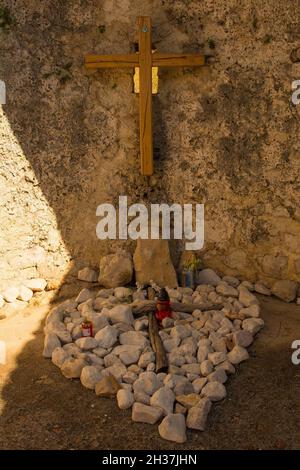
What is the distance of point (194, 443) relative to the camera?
318 cm

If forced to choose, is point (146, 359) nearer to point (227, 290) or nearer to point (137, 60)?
point (227, 290)

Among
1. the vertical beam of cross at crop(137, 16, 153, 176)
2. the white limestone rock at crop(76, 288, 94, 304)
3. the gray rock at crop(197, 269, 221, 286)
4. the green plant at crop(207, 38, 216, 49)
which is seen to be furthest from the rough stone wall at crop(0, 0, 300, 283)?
the white limestone rock at crop(76, 288, 94, 304)

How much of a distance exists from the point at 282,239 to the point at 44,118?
2.62 meters

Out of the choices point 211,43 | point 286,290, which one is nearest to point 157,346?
point 286,290

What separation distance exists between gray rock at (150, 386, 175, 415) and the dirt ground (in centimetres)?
14

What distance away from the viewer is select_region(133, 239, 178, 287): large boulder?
5.11 m

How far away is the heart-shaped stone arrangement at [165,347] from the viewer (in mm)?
3457

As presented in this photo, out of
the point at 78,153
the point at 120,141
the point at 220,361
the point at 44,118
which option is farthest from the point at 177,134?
the point at 220,361

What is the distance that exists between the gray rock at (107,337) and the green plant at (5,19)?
299 cm

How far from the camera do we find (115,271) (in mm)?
5156

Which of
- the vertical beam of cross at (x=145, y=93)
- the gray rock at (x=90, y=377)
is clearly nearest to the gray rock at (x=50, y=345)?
the gray rock at (x=90, y=377)

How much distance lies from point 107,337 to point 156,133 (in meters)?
2.19

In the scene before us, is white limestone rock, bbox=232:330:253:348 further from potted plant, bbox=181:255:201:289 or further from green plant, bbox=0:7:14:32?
green plant, bbox=0:7:14:32

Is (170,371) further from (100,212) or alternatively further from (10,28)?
(10,28)
